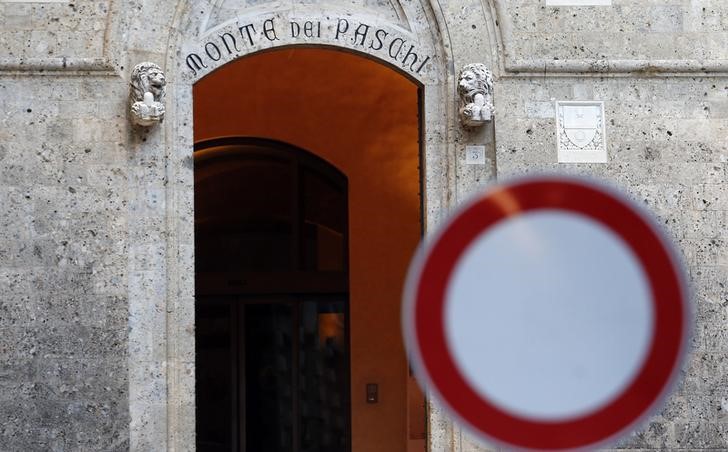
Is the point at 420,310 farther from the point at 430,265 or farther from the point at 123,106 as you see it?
the point at 123,106

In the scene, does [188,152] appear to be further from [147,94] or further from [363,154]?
[363,154]

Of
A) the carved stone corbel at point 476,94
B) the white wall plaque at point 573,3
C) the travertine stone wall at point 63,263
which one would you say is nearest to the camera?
the travertine stone wall at point 63,263

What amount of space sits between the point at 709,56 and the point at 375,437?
568 cm

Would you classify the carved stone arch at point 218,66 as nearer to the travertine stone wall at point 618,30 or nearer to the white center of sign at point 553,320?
the travertine stone wall at point 618,30

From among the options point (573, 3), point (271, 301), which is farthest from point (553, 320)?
point (271, 301)

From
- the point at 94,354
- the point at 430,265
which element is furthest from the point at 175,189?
the point at 430,265

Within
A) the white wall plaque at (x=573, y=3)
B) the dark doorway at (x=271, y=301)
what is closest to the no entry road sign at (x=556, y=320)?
the white wall plaque at (x=573, y=3)

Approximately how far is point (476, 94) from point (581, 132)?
2.71 feet

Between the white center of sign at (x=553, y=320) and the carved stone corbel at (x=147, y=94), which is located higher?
the carved stone corbel at (x=147, y=94)

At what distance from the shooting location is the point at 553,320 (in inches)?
127

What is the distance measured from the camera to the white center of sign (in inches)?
126

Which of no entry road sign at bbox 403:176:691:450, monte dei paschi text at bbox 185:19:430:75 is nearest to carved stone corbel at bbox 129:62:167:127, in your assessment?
monte dei paschi text at bbox 185:19:430:75

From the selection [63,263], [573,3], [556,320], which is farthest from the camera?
[573,3]

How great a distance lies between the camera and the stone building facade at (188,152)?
9.11 meters
